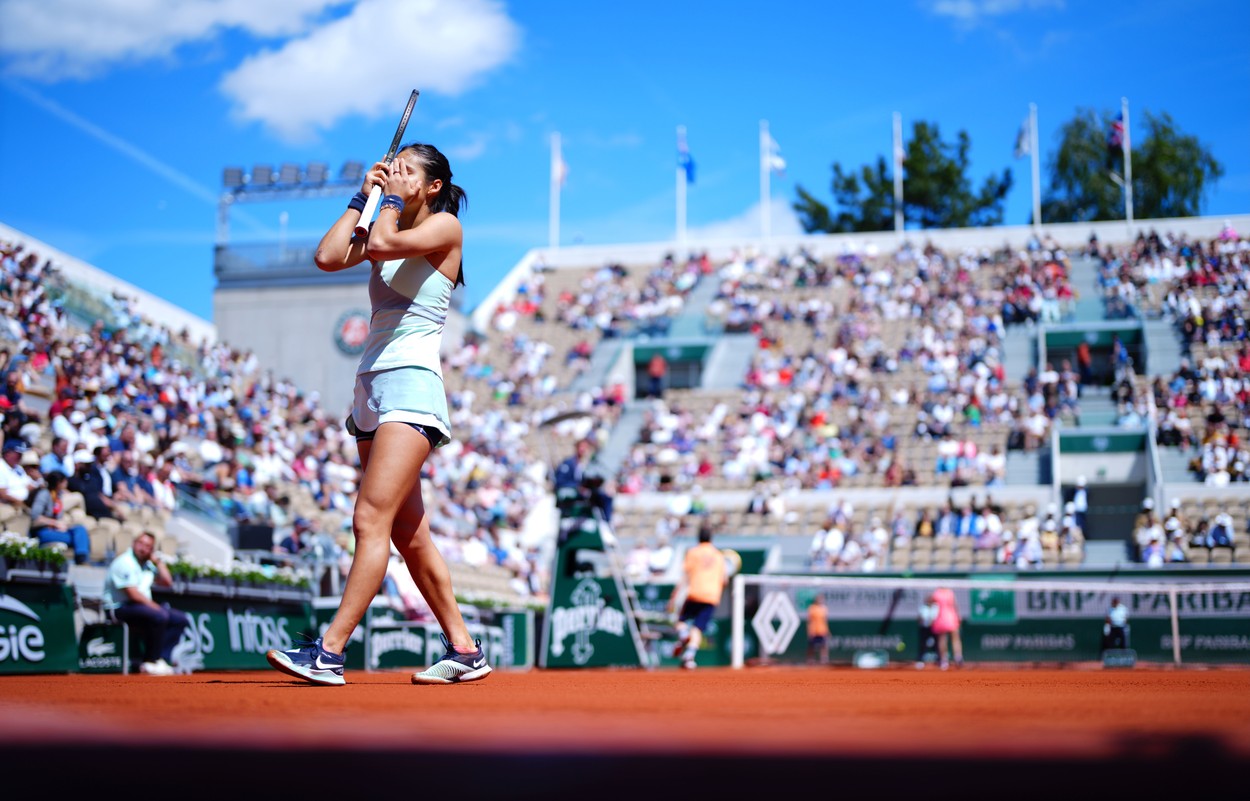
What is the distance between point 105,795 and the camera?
2131 millimetres

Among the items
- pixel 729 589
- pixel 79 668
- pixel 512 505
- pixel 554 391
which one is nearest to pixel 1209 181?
pixel 554 391

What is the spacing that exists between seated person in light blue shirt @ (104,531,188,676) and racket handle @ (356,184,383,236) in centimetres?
654

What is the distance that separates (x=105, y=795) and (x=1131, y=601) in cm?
1853

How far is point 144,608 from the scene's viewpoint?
11133 mm

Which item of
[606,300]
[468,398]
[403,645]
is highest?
[606,300]

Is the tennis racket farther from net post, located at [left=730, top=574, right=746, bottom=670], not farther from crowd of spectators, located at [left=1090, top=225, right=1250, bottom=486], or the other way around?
crowd of spectators, located at [left=1090, top=225, right=1250, bottom=486]

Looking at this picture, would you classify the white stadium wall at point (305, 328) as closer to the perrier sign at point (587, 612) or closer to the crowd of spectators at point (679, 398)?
the crowd of spectators at point (679, 398)

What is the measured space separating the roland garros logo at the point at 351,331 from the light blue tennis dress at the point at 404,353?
3215 cm

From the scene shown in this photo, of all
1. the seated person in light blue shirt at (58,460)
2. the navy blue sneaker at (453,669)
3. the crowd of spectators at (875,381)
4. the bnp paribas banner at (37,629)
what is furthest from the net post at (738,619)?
the navy blue sneaker at (453,669)

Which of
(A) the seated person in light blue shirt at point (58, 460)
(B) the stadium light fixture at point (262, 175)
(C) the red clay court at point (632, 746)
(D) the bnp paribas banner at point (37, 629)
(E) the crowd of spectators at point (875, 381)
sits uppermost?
(B) the stadium light fixture at point (262, 175)

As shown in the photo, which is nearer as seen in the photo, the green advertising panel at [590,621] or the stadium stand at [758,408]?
the green advertising panel at [590,621]

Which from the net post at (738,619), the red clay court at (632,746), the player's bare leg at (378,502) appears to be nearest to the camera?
the red clay court at (632,746)

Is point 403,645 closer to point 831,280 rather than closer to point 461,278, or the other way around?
point 461,278

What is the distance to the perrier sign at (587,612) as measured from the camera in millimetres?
14289
